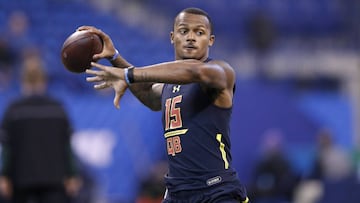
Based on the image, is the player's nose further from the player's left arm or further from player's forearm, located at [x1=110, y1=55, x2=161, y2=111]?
player's forearm, located at [x1=110, y1=55, x2=161, y2=111]

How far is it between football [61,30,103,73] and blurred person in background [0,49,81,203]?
8.79 ft

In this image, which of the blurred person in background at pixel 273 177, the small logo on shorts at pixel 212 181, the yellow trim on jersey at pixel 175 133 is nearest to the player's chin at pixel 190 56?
the yellow trim on jersey at pixel 175 133

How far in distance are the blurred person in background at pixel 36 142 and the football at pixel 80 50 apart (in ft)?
8.79

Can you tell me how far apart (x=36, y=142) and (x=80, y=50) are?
2.94 m

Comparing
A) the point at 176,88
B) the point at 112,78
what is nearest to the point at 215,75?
the point at 176,88

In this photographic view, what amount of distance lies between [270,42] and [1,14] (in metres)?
5.05

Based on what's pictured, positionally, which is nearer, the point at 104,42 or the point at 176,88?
the point at 176,88

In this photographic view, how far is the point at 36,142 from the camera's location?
844 centimetres

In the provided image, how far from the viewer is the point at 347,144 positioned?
48.1 ft

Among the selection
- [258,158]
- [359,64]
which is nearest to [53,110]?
[258,158]

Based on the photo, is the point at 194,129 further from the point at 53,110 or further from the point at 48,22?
the point at 48,22

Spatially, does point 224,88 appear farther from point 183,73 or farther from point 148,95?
point 148,95

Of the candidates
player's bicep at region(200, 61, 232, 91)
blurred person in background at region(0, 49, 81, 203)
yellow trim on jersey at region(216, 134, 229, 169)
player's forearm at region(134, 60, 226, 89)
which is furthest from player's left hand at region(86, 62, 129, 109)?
blurred person in background at region(0, 49, 81, 203)

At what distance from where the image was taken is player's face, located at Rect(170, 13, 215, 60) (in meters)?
5.58
